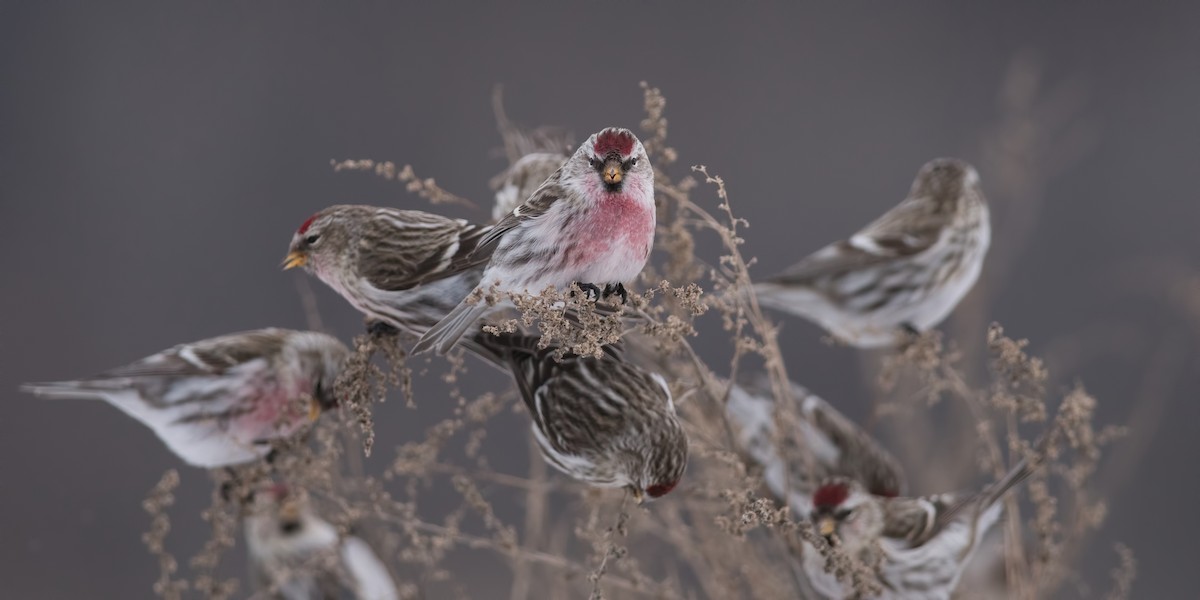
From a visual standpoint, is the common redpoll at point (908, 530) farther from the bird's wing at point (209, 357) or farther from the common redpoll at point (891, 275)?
the bird's wing at point (209, 357)

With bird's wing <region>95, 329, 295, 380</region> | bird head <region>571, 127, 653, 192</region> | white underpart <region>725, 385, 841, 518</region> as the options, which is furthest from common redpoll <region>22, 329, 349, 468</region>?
white underpart <region>725, 385, 841, 518</region>

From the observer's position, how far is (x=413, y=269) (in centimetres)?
86

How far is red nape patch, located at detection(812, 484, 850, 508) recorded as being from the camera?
3.63 feet

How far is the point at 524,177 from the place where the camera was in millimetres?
1052

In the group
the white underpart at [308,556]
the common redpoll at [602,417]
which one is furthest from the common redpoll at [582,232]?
the white underpart at [308,556]

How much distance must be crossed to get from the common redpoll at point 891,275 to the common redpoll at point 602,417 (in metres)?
0.42

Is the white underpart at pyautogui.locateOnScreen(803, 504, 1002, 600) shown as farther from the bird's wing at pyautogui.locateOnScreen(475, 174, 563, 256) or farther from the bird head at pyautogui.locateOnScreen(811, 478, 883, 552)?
the bird's wing at pyautogui.locateOnScreen(475, 174, 563, 256)

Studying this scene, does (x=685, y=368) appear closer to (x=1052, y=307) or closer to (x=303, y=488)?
(x=303, y=488)

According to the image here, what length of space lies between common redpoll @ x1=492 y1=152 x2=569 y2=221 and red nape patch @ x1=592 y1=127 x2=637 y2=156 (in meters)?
0.26

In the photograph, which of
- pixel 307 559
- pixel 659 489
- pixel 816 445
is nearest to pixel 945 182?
pixel 816 445

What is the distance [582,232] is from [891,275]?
64 centimetres

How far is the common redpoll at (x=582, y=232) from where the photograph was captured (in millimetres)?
762

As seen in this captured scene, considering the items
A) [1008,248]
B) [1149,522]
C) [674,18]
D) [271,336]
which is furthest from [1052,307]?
[271,336]

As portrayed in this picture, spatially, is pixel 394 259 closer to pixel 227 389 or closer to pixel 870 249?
pixel 227 389
